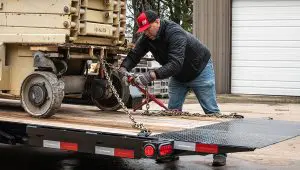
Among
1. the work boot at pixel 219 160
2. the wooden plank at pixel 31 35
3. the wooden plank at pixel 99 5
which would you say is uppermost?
the wooden plank at pixel 99 5

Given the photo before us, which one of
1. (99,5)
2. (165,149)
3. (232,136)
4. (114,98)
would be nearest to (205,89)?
(114,98)

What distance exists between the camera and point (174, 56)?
656 cm

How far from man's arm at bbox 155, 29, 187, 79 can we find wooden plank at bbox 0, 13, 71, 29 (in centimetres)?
125

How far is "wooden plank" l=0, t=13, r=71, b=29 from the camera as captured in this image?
6.94m

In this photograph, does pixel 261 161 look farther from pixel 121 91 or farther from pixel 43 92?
pixel 43 92

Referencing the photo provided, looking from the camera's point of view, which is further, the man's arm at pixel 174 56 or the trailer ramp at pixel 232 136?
the man's arm at pixel 174 56

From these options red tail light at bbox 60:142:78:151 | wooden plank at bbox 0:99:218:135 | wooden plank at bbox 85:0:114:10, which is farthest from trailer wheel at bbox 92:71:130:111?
red tail light at bbox 60:142:78:151

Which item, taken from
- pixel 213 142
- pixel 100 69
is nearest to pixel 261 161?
pixel 100 69

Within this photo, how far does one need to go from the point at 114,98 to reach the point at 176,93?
0.82m

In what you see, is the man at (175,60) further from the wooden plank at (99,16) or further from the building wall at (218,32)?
the building wall at (218,32)

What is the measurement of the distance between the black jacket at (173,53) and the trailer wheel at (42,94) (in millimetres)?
942

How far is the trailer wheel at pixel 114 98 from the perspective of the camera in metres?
7.78

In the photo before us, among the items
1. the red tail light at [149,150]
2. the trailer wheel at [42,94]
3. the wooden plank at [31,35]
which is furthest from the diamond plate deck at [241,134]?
the wooden plank at [31,35]

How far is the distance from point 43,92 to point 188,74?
5.89 feet
